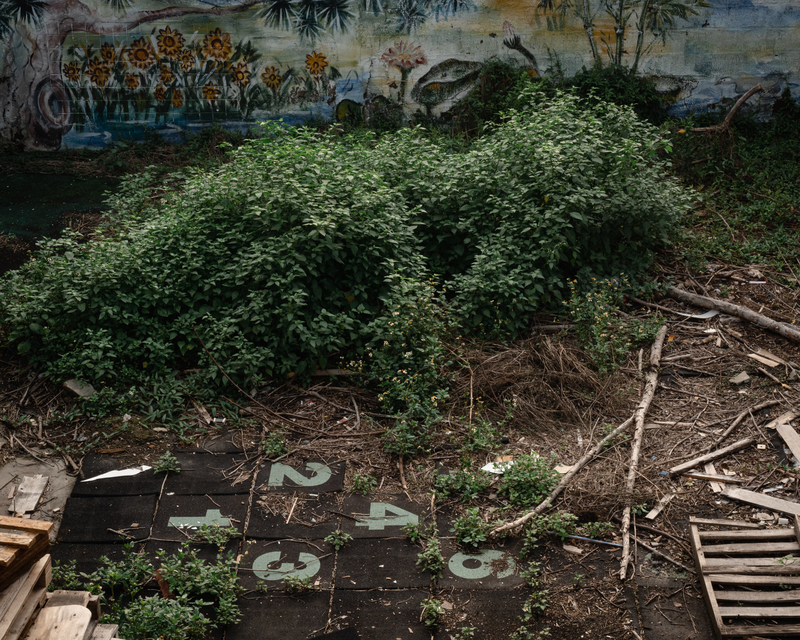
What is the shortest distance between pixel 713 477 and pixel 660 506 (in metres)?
0.54

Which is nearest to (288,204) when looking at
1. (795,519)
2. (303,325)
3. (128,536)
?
(303,325)

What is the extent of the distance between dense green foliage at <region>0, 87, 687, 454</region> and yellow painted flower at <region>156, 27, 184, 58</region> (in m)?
5.05

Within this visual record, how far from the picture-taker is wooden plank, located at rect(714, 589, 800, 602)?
12.7ft

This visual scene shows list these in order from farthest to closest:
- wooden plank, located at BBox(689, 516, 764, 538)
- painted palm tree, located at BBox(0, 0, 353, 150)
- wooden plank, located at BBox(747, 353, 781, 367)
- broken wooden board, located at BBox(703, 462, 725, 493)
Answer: painted palm tree, located at BBox(0, 0, 353, 150) < wooden plank, located at BBox(747, 353, 781, 367) < broken wooden board, located at BBox(703, 462, 725, 493) < wooden plank, located at BBox(689, 516, 764, 538)


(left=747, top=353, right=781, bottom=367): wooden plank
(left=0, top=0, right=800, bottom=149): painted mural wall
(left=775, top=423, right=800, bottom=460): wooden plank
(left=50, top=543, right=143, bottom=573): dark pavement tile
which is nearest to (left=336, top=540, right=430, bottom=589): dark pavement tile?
(left=50, top=543, right=143, bottom=573): dark pavement tile

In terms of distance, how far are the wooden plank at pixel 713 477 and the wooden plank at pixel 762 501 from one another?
0.10 metres

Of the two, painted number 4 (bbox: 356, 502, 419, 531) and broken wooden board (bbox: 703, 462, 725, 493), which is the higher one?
broken wooden board (bbox: 703, 462, 725, 493)

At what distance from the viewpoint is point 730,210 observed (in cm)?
891

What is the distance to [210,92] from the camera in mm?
11398

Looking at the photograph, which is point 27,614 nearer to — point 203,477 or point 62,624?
point 62,624

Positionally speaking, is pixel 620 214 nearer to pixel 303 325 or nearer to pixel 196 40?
pixel 303 325

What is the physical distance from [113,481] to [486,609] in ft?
9.38

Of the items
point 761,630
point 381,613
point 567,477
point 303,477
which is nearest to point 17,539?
point 381,613

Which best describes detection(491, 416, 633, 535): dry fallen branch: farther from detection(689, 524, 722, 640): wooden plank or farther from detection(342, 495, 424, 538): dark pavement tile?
detection(689, 524, 722, 640): wooden plank
